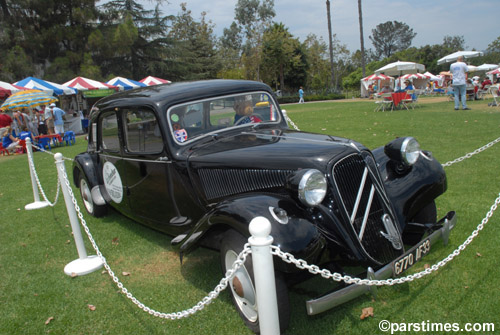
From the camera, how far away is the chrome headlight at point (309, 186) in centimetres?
259

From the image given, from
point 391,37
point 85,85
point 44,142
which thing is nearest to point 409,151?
point 44,142

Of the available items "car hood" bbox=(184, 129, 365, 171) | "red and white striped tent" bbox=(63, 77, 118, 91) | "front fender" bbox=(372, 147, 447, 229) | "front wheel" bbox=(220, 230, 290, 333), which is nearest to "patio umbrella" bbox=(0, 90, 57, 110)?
"red and white striped tent" bbox=(63, 77, 118, 91)

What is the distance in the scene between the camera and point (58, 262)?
423 centimetres

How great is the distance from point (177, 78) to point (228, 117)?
38.3 meters

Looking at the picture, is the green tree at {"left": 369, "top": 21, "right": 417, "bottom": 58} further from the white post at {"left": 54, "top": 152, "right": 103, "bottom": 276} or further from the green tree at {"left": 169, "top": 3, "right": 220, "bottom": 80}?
the white post at {"left": 54, "top": 152, "right": 103, "bottom": 276}

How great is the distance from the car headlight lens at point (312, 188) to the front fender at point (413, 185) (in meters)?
1.05

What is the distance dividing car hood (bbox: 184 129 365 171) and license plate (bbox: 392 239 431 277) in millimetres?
841

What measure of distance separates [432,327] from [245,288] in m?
1.33

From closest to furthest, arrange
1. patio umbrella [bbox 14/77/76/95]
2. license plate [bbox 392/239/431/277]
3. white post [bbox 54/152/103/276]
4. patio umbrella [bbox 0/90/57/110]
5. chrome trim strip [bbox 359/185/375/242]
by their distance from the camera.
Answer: license plate [bbox 392/239/431/277] → chrome trim strip [bbox 359/185/375/242] → white post [bbox 54/152/103/276] → patio umbrella [bbox 0/90/57/110] → patio umbrella [bbox 14/77/76/95]

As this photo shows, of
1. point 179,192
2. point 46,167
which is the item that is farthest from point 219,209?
point 46,167

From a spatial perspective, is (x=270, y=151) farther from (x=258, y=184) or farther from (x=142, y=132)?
(x=142, y=132)

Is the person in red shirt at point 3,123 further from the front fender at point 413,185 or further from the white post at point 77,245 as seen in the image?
the front fender at point 413,185

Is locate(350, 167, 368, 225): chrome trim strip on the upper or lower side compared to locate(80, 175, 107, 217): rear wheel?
upper

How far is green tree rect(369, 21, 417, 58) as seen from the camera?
103 m
